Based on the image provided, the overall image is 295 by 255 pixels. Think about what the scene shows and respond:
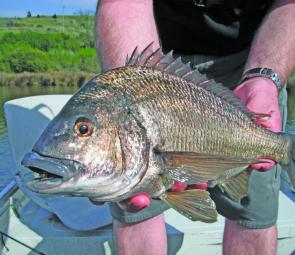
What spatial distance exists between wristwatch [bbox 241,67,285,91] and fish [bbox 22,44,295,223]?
40cm

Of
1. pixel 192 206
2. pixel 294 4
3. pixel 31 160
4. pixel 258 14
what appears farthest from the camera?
pixel 258 14

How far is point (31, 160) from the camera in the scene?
A: 170 centimetres

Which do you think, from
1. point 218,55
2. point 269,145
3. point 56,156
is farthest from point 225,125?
point 218,55

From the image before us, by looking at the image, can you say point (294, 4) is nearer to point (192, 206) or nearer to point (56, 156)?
point (192, 206)

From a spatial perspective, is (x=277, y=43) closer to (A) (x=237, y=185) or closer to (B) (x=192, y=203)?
(A) (x=237, y=185)

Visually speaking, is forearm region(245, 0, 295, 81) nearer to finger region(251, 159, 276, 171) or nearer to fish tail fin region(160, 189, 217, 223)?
finger region(251, 159, 276, 171)

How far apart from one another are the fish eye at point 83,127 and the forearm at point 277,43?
1.12 metres

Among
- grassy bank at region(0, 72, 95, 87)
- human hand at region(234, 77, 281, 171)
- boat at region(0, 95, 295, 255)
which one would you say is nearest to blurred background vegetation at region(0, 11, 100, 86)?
grassy bank at region(0, 72, 95, 87)

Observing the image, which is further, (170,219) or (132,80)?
(170,219)

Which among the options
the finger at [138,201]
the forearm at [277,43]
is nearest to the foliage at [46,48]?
the forearm at [277,43]

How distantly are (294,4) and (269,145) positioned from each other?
0.98 m

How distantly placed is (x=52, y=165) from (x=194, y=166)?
0.53m

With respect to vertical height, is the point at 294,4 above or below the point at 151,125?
above

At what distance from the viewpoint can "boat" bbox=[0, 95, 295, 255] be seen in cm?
356
